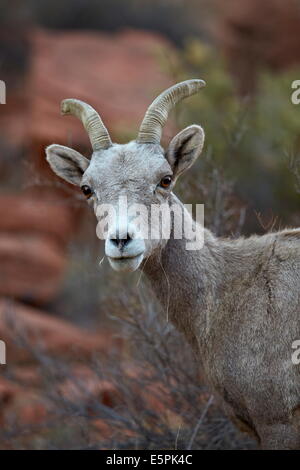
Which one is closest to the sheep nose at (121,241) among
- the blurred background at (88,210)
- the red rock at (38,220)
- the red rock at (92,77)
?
the blurred background at (88,210)

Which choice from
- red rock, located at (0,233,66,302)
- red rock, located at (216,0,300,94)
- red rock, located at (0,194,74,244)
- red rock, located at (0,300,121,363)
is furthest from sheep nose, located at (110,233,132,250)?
red rock, located at (216,0,300,94)

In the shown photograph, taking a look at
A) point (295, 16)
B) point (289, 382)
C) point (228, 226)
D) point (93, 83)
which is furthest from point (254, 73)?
point (289, 382)

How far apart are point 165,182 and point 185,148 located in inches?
17.2

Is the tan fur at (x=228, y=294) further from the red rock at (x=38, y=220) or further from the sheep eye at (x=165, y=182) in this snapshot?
the red rock at (x=38, y=220)

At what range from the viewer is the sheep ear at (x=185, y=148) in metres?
5.90

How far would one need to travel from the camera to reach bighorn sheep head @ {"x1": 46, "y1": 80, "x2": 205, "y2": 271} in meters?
5.12

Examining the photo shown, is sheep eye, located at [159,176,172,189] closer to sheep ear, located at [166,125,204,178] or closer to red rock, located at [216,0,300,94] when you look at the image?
sheep ear, located at [166,125,204,178]

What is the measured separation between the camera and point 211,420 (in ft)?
23.3

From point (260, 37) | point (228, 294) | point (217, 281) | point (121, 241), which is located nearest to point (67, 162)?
point (121, 241)

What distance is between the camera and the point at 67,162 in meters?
6.29

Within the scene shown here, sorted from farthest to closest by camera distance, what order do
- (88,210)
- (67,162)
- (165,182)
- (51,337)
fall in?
1. (51,337)
2. (88,210)
3. (67,162)
4. (165,182)

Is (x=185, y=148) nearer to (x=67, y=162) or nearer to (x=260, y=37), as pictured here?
(x=67, y=162)

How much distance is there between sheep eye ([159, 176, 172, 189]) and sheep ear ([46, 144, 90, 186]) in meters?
0.82

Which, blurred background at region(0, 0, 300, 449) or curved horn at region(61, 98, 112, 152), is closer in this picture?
curved horn at region(61, 98, 112, 152)
